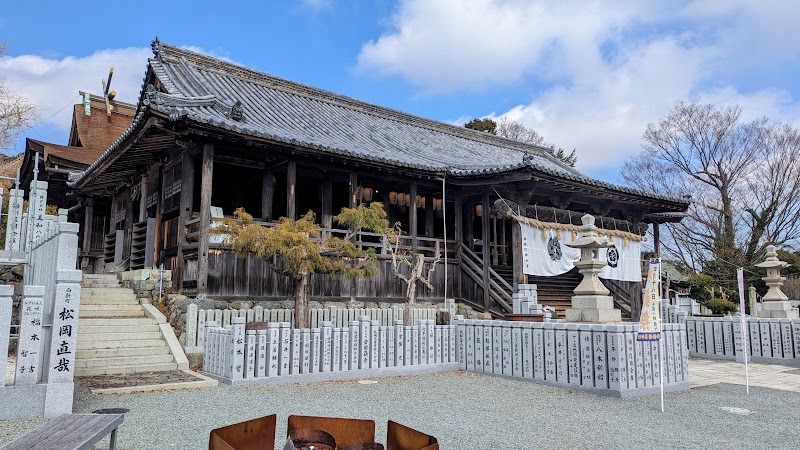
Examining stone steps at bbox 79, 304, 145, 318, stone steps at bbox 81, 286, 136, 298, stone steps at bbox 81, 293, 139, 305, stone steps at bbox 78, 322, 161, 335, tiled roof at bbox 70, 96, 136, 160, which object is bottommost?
stone steps at bbox 78, 322, 161, 335

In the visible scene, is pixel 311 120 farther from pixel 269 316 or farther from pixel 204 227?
pixel 269 316

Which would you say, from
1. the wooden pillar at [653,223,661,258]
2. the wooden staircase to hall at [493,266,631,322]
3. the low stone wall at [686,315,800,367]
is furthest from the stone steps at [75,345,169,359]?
the wooden pillar at [653,223,661,258]

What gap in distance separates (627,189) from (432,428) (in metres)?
13.4

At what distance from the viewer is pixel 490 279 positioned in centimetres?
1490

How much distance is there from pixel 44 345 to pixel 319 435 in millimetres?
4441

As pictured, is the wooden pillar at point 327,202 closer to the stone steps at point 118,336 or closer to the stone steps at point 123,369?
the stone steps at point 118,336

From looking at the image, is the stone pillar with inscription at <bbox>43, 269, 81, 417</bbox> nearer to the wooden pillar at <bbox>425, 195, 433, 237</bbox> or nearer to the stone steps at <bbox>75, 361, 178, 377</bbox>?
the stone steps at <bbox>75, 361, 178, 377</bbox>

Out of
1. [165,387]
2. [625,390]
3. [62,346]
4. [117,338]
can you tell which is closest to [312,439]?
[62,346]

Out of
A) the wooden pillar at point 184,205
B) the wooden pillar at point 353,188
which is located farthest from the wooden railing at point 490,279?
the wooden pillar at point 184,205

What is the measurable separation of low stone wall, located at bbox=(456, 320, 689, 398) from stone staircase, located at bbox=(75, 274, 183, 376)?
→ 227 inches

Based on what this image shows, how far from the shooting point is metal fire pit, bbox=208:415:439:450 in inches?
112

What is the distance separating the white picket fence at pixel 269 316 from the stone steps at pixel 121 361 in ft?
1.99

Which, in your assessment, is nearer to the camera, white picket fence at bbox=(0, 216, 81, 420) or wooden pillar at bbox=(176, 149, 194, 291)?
white picket fence at bbox=(0, 216, 81, 420)

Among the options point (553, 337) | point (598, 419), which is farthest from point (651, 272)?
point (598, 419)
